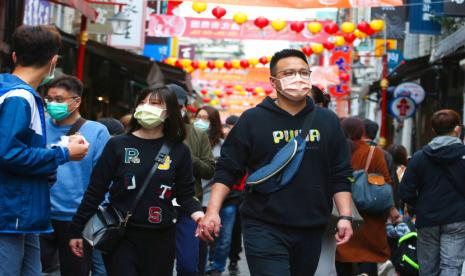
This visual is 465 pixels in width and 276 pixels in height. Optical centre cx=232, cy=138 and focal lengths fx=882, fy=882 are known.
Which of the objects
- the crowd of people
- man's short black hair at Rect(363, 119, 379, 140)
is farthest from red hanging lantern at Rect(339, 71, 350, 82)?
the crowd of people

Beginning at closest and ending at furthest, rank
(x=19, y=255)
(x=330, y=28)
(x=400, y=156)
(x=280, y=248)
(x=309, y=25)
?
(x=19, y=255) → (x=280, y=248) → (x=400, y=156) → (x=309, y=25) → (x=330, y=28)

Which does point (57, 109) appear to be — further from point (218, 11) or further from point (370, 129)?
point (218, 11)

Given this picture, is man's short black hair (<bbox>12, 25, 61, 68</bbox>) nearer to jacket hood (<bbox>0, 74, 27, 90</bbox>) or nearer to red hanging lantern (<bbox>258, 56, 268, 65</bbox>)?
jacket hood (<bbox>0, 74, 27, 90</bbox>)

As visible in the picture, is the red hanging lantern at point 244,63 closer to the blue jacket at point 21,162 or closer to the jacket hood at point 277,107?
the jacket hood at point 277,107

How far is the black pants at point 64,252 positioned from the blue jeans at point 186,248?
2.93ft

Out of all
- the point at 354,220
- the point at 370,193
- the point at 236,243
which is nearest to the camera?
the point at 354,220

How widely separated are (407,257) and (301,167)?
422 cm

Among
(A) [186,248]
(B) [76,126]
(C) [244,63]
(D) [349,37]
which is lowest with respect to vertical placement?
(A) [186,248]

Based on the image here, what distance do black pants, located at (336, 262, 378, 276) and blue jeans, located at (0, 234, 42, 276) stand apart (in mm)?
4636

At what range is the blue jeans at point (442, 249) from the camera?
7.93 metres

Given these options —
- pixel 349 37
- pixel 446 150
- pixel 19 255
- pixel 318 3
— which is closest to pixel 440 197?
pixel 446 150

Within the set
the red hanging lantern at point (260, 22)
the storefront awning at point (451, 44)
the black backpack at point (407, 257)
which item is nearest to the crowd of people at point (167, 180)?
the black backpack at point (407, 257)

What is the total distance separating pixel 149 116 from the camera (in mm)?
5832

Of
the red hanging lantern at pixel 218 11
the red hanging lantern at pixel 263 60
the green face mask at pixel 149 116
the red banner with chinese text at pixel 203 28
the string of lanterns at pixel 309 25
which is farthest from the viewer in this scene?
the red hanging lantern at pixel 263 60
